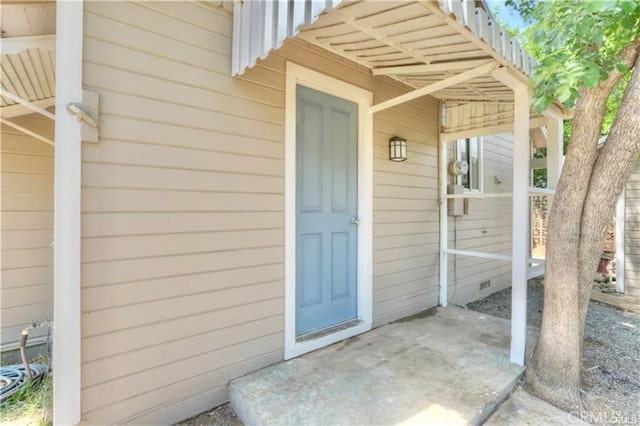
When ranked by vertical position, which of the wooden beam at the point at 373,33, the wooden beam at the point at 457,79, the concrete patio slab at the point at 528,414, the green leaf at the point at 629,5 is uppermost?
the wooden beam at the point at 373,33

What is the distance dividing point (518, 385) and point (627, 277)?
437cm

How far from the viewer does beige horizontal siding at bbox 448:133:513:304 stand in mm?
4531

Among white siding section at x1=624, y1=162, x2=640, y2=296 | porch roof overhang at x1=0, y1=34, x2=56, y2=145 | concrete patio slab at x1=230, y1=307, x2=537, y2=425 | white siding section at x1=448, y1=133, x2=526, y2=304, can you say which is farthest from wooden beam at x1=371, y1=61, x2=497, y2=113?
white siding section at x1=624, y1=162, x2=640, y2=296

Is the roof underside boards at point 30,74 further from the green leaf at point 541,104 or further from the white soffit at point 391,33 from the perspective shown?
the green leaf at point 541,104

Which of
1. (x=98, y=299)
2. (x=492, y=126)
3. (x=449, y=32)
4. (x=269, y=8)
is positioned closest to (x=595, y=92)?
(x=449, y=32)

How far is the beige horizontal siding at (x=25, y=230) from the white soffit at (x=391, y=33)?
231 cm

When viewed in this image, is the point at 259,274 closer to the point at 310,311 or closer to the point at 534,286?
the point at 310,311

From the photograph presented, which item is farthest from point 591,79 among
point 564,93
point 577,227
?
point 577,227

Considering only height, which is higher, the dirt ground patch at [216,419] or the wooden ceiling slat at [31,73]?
the wooden ceiling slat at [31,73]

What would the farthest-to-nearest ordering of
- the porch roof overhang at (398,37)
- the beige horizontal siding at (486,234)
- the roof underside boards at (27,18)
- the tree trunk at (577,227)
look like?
the beige horizontal siding at (486,234)
the tree trunk at (577,227)
the roof underside boards at (27,18)
the porch roof overhang at (398,37)

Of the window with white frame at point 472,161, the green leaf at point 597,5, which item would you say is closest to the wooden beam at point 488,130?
the window with white frame at point 472,161

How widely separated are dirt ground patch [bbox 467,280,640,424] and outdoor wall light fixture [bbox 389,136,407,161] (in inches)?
93.0

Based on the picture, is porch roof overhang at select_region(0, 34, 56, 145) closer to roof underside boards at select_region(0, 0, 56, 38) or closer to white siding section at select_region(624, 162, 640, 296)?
roof underside boards at select_region(0, 0, 56, 38)

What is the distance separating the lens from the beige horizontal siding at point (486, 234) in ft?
14.9
